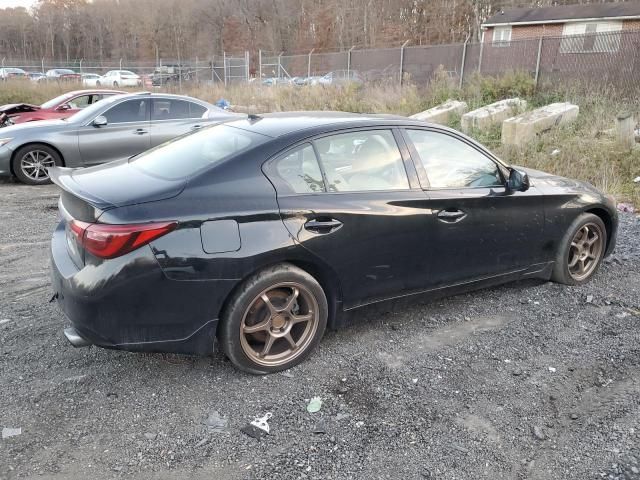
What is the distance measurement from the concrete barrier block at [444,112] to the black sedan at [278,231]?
9024 mm

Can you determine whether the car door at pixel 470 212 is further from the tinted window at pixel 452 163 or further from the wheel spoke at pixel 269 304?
the wheel spoke at pixel 269 304

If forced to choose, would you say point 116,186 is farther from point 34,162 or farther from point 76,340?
point 34,162

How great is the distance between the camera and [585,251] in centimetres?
484

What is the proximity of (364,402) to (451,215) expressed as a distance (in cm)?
153

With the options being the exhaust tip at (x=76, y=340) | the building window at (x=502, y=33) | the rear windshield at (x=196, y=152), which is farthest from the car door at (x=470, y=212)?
the building window at (x=502, y=33)

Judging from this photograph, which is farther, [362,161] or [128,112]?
[128,112]

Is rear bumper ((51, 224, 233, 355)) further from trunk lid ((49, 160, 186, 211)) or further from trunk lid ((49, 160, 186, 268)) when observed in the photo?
trunk lid ((49, 160, 186, 211))

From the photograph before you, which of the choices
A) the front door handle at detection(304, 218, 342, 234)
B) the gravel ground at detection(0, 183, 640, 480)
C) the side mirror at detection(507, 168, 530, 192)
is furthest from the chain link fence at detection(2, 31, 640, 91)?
the front door handle at detection(304, 218, 342, 234)

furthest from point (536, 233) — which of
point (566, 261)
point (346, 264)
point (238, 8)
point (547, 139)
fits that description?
point (238, 8)

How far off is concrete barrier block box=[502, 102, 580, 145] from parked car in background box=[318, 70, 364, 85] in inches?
323

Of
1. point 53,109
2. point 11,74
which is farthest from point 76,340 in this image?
point 11,74

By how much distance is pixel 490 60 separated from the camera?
16531 mm

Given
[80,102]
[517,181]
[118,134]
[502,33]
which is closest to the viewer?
[517,181]

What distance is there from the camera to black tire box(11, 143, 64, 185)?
8680 millimetres
